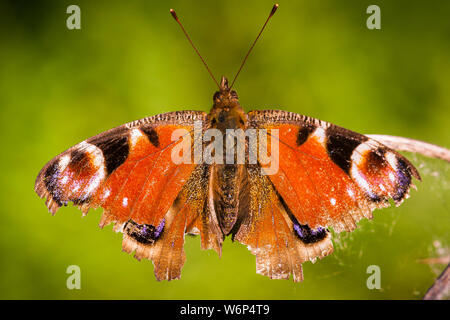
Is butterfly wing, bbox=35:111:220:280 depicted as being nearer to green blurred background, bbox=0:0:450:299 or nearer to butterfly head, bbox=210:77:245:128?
butterfly head, bbox=210:77:245:128

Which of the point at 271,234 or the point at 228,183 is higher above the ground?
the point at 228,183

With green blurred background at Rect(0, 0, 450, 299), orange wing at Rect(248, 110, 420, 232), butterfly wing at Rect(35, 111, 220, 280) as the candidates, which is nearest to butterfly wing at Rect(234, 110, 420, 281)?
orange wing at Rect(248, 110, 420, 232)

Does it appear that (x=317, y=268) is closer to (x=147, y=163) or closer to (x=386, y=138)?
(x=386, y=138)

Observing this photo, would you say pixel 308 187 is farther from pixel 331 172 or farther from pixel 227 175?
pixel 227 175

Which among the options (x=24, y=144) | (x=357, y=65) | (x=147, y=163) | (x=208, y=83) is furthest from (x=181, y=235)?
(x=357, y=65)

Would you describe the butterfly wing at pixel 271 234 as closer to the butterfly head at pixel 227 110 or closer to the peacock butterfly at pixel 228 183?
the peacock butterfly at pixel 228 183

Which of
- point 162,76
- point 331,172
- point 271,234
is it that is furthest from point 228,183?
point 162,76
